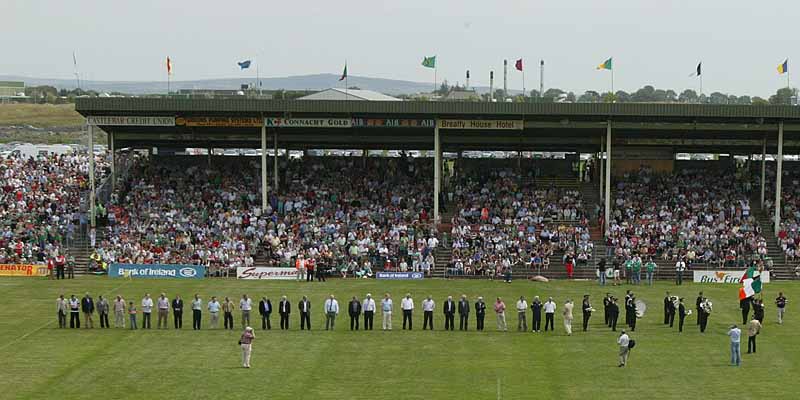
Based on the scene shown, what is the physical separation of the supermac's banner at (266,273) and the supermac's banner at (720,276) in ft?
57.5

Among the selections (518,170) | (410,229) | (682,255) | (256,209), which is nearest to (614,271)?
(682,255)

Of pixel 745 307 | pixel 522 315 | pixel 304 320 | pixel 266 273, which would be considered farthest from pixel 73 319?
pixel 745 307

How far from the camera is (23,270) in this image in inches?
1874

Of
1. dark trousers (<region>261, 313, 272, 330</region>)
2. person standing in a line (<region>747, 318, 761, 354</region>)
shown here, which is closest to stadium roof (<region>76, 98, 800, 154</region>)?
dark trousers (<region>261, 313, 272, 330</region>)

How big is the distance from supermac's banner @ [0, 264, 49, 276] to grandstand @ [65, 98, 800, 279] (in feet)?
11.0

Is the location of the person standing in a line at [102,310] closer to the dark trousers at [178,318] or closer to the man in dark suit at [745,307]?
the dark trousers at [178,318]

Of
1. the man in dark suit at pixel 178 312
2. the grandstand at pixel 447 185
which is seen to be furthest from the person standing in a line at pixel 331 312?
the grandstand at pixel 447 185

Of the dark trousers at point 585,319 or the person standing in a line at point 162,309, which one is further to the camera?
the person standing in a line at point 162,309

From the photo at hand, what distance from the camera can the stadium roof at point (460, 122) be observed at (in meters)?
51.8

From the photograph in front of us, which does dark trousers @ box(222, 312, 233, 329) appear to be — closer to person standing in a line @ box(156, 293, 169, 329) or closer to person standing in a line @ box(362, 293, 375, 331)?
person standing in a line @ box(156, 293, 169, 329)

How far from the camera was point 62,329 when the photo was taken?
34.5 metres

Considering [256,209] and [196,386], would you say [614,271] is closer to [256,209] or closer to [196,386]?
[256,209]

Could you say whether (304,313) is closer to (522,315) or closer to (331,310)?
(331,310)

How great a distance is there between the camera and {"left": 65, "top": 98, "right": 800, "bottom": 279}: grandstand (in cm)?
4906
